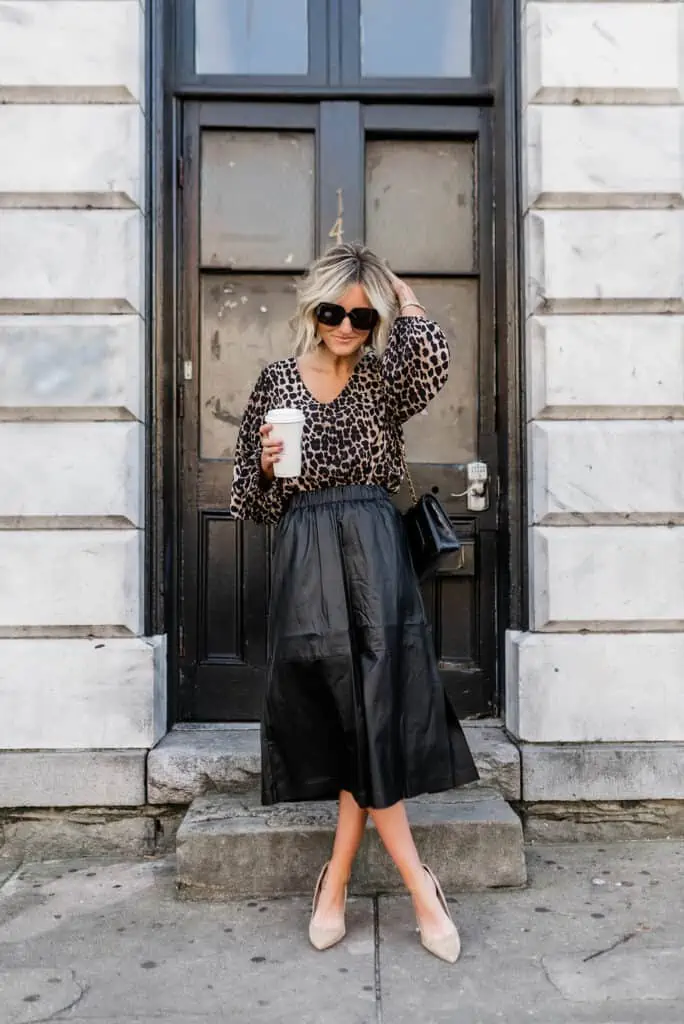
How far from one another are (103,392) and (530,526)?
1.86 metres

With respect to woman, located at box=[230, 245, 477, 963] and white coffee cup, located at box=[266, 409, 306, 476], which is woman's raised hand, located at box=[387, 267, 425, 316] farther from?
white coffee cup, located at box=[266, 409, 306, 476]

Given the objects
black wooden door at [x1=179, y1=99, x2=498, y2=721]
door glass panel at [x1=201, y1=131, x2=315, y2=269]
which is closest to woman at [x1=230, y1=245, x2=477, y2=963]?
black wooden door at [x1=179, y1=99, x2=498, y2=721]

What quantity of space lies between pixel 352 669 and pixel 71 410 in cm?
173

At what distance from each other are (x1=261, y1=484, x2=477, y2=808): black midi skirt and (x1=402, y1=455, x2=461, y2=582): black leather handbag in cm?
6

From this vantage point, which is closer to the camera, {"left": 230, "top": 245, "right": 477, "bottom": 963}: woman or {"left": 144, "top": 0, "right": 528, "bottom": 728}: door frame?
{"left": 230, "top": 245, "right": 477, "bottom": 963}: woman

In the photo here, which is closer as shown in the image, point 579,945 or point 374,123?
point 579,945

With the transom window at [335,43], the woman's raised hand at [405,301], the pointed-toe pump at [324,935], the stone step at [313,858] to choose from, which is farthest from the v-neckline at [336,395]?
the transom window at [335,43]

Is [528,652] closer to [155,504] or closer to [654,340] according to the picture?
[654,340]

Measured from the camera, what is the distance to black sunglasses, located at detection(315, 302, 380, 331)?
2.81 m

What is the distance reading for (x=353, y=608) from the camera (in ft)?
9.21

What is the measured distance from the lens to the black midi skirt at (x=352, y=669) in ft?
9.00

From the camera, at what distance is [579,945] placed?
110 inches

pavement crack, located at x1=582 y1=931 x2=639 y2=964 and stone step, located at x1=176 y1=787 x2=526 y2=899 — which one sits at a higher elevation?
stone step, located at x1=176 y1=787 x2=526 y2=899

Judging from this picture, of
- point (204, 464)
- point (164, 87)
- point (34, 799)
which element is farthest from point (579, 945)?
point (164, 87)
